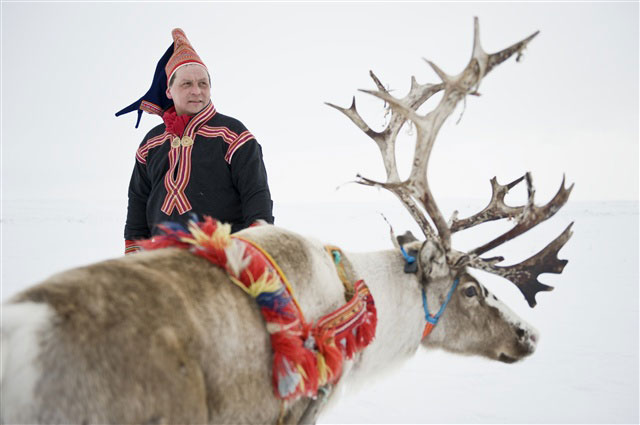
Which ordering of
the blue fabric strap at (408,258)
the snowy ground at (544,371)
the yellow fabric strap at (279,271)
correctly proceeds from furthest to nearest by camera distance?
the snowy ground at (544,371) < the blue fabric strap at (408,258) < the yellow fabric strap at (279,271)

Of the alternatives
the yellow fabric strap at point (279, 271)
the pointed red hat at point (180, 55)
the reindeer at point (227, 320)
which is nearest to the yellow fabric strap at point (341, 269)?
the reindeer at point (227, 320)

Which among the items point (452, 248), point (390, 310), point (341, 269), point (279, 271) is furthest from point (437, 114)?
point (279, 271)

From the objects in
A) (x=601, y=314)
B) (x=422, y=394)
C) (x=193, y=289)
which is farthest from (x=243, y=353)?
(x=601, y=314)

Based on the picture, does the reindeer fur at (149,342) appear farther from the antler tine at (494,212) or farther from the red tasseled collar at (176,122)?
the red tasseled collar at (176,122)

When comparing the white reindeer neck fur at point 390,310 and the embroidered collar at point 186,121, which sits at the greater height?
the embroidered collar at point 186,121

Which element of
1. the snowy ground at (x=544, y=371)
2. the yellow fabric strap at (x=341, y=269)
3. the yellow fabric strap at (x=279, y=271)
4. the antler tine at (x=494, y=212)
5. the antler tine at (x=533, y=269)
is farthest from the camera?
the snowy ground at (x=544, y=371)

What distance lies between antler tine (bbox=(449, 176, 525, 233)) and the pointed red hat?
1.92 metres

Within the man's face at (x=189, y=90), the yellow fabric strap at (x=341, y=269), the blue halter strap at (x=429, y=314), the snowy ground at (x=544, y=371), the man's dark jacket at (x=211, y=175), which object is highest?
the man's face at (x=189, y=90)

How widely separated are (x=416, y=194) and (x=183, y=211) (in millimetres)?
1369

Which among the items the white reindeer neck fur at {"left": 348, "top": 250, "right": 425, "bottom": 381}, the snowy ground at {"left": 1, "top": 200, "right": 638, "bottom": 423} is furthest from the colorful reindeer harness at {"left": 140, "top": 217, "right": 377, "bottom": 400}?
the snowy ground at {"left": 1, "top": 200, "right": 638, "bottom": 423}

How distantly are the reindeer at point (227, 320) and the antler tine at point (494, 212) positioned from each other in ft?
1.00

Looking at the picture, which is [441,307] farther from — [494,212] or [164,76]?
[164,76]

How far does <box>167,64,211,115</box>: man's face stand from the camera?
3012 mm

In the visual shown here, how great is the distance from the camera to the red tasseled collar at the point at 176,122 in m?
3.01
